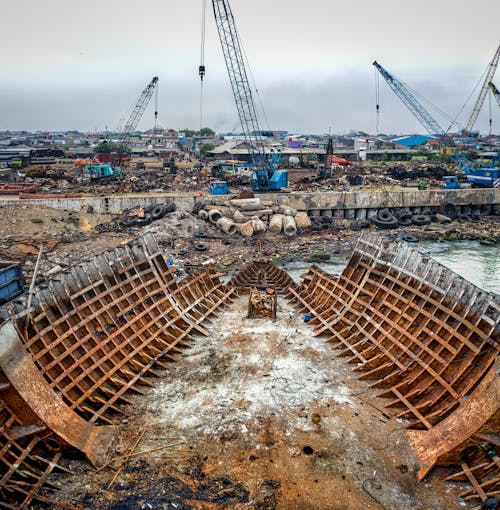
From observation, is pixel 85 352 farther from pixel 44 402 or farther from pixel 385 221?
pixel 385 221

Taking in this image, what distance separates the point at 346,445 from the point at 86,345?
→ 6574 millimetres

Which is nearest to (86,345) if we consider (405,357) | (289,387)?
(289,387)

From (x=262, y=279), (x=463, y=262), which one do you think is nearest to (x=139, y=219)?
(x=262, y=279)

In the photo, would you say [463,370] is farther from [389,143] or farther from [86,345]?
[389,143]

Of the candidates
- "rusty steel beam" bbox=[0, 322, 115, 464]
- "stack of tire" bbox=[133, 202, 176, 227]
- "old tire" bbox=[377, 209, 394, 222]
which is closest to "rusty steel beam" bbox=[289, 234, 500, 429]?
"rusty steel beam" bbox=[0, 322, 115, 464]

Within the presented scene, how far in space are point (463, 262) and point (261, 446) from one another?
25.8 metres

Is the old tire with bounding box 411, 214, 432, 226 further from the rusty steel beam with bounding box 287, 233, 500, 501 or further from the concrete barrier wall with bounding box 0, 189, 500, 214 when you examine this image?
the rusty steel beam with bounding box 287, 233, 500, 501

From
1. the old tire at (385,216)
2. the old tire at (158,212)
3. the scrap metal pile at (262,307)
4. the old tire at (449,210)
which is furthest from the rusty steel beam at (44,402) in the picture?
the old tire at (449,210)

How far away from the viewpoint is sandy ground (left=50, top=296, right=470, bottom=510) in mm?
7172

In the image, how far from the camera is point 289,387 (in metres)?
10.2

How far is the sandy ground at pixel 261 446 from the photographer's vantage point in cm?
717

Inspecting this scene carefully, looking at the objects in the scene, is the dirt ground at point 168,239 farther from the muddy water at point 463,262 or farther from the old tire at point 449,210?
the old tire at point 449,210

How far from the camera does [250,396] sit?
987 centimetres

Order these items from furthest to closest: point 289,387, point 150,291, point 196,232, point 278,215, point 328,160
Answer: point 328,160
point 278,215
point 196,232
point 150,291
point 289,387
